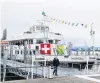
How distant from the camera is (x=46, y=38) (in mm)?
38531

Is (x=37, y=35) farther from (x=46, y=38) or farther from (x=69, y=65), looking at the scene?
(x=69, y=65)

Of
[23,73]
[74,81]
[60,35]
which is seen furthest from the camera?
[60,35]

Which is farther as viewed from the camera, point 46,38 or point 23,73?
point 46,38

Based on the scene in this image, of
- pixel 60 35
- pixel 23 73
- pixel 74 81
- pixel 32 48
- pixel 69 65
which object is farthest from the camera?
pixel 60 35

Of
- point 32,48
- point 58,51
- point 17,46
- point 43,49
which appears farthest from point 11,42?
point 43,49

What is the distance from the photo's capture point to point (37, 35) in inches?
1540

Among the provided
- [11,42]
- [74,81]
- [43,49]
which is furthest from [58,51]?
[74,81]

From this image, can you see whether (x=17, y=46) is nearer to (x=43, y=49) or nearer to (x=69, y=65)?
(x=69, y=65)

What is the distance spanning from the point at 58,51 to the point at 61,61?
2.76 m

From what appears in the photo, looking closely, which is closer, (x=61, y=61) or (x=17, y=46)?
(x=61, y=61)

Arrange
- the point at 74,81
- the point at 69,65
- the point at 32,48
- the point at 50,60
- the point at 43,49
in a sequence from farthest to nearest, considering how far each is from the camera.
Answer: the point at 32,48
the point at 69,65
the point at 50,60
the point at 43,49
the point at 74,81

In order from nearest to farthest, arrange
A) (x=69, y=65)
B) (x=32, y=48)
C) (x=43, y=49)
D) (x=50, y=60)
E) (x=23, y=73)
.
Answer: (x=43, y=49) < (x=23, y=73) < (x=50, y=60) < (x=69, y=65) < (x=32, y=48)

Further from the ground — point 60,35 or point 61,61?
point 60,35

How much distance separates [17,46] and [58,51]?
21.8 ft
